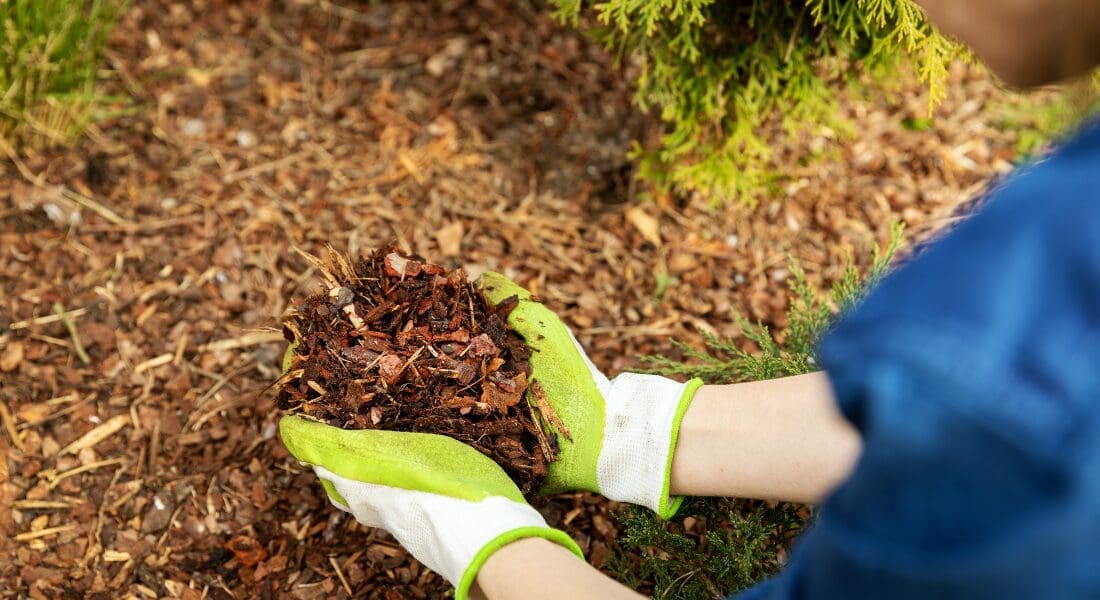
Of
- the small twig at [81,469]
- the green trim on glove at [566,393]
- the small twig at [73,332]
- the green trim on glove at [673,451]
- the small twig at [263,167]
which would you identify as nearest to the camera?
the green trim on glove at [673,451]

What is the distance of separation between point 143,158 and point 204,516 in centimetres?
130

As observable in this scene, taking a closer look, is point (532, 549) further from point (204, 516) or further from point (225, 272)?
point (225, 272)

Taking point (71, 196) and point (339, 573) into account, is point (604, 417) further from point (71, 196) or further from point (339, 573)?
point (71, 196)

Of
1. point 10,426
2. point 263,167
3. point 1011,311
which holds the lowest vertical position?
point 10,426

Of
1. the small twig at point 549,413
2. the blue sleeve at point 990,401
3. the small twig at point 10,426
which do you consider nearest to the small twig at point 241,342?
the small twig at point 10,426

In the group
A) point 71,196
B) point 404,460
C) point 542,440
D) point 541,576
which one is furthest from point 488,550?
point 71,196

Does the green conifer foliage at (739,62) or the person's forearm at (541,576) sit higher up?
the green conifer foliage at (739,62)

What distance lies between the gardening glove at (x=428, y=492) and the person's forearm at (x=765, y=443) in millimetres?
366

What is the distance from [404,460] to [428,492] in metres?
0.08

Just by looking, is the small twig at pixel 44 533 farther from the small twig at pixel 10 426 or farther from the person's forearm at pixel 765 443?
the person's forearm at pixel 765 443

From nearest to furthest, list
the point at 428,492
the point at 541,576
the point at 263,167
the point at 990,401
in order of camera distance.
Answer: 1. the point at 990,401
2. the point at 541,576
3. the point at 428,492
4. the point at 263,167

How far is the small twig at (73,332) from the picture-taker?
2418 millimetres

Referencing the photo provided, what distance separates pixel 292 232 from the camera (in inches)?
108

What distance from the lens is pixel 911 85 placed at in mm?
3367
